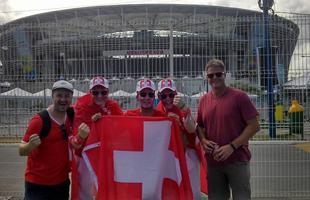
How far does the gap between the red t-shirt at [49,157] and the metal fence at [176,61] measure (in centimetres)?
324

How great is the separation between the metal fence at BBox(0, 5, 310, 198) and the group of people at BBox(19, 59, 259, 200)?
2.73 m

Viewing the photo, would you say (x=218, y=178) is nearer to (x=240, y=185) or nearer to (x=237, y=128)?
(x=240, y=185)

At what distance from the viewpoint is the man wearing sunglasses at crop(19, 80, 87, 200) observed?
14.7ft

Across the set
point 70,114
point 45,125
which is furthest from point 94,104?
point 45,125

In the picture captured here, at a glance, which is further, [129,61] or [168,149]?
[129,61]

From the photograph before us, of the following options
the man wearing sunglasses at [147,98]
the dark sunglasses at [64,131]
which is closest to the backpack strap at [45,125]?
the dark sunglasses at [64,131]

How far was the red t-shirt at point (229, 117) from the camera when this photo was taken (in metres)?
4.77

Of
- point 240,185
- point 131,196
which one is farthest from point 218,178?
point 131,196

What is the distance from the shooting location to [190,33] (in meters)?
8.44

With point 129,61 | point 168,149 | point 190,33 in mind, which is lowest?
point 168,149

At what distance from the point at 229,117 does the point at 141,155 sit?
3.38 ft

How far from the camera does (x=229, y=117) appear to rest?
4.77 metres

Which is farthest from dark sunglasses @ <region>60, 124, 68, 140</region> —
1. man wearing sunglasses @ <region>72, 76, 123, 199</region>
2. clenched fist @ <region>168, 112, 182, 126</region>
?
clenched fist @ <region>168, 112, 182, 126</region>

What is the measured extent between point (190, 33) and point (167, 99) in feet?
11.9
